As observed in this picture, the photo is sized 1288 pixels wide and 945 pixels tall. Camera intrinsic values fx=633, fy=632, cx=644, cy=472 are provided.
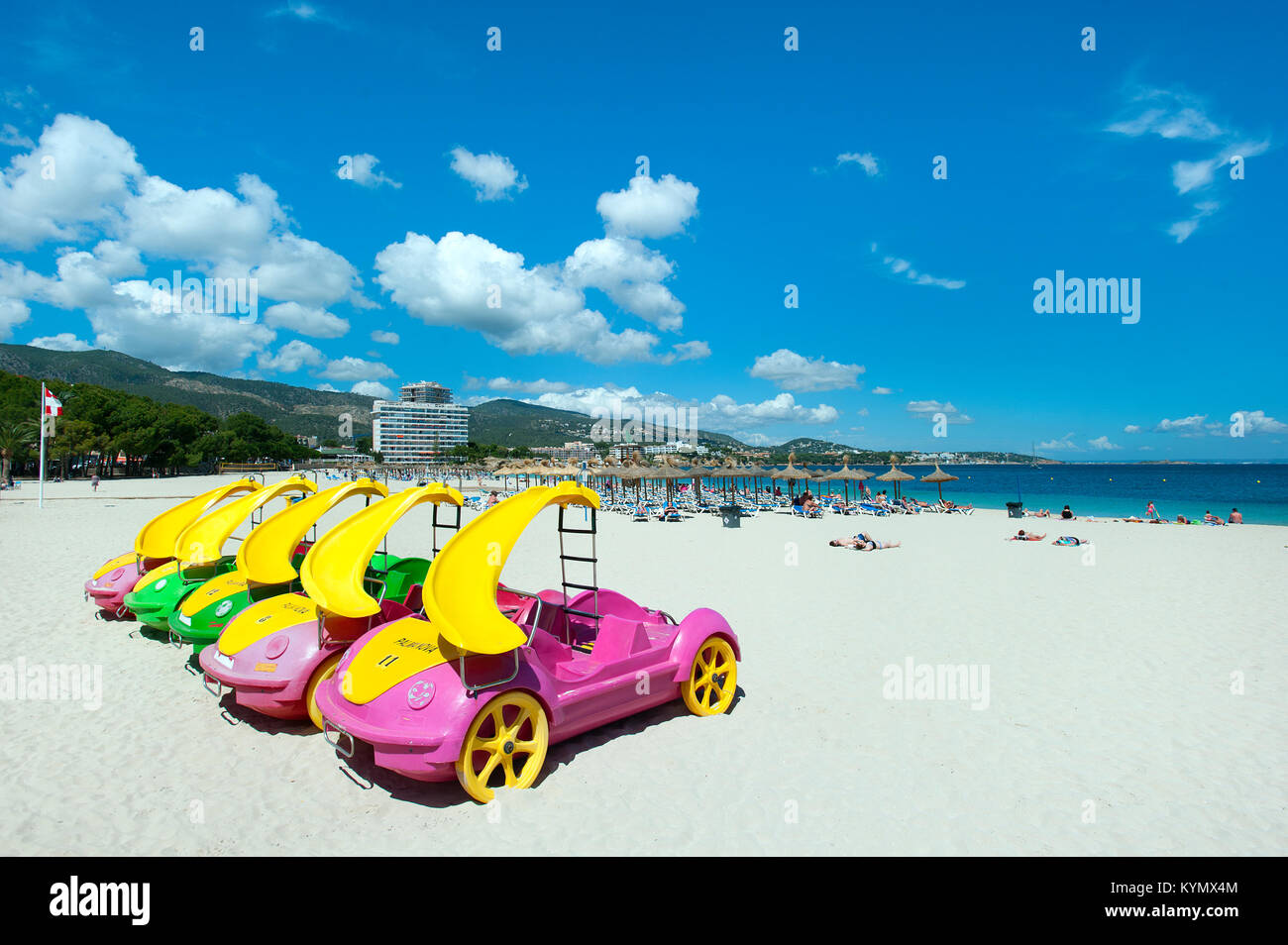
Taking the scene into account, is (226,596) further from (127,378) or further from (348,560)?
(127,378)

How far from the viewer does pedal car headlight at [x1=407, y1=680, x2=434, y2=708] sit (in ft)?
12.5

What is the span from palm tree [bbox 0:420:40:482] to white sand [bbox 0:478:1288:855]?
47.9 meters

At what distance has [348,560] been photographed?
470 cm

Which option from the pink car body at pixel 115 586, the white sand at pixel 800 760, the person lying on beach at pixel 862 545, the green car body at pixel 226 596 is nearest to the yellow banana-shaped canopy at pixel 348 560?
the white sand at pixel 800 760

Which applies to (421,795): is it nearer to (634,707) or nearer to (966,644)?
(634,707)

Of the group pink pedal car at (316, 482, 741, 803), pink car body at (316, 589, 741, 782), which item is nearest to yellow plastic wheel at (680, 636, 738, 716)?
pink car body at (316, 589, 741, 782)

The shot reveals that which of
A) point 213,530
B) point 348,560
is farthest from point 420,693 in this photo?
point 213,530

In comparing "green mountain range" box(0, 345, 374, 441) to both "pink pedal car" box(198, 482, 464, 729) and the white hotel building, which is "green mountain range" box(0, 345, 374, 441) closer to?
the white hotel building

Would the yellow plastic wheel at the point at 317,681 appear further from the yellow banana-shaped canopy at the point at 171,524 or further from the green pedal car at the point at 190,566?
the yellow banana-shaped canopy at the point at 171,524

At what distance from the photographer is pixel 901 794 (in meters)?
4.01
